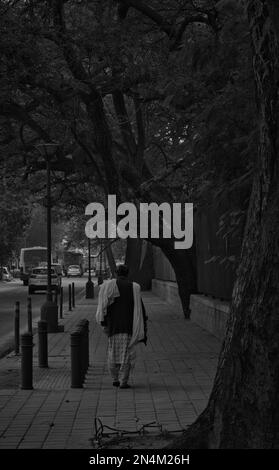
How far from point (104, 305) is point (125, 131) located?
14473 mm

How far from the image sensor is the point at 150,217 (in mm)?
24531

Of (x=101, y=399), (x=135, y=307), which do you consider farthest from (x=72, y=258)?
(x=101, y=399)

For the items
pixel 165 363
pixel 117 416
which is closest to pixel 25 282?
pixel 165 363

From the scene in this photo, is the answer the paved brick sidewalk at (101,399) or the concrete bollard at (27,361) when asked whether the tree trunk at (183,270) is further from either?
the concrete bollard at (27,361)

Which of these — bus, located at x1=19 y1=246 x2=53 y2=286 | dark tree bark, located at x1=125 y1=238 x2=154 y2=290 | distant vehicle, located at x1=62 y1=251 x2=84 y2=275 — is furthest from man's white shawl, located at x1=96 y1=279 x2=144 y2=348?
distant vehicle, located at x1=62 y1=251 x2=84 y2=275

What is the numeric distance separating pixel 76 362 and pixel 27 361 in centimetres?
63

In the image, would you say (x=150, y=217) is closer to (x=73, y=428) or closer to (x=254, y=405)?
(x=73, y=428)

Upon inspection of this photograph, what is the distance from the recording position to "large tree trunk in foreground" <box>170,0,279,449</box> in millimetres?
5434

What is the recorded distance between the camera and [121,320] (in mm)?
11242

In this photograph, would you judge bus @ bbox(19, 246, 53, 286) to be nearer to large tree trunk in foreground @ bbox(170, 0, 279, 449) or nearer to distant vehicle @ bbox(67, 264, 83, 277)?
distant vehicle @ bbox(67, 264, 83, 277)

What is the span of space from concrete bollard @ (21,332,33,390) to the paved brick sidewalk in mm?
157

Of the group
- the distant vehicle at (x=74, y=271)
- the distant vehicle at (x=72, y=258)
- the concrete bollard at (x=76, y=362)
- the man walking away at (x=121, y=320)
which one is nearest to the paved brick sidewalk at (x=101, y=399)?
the concrete bollard at (x=76, y=362)

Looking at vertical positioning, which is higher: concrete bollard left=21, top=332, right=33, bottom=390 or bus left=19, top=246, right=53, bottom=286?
bus left=19, top=246, right=53, bottom=286

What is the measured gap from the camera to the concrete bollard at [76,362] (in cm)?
1103
